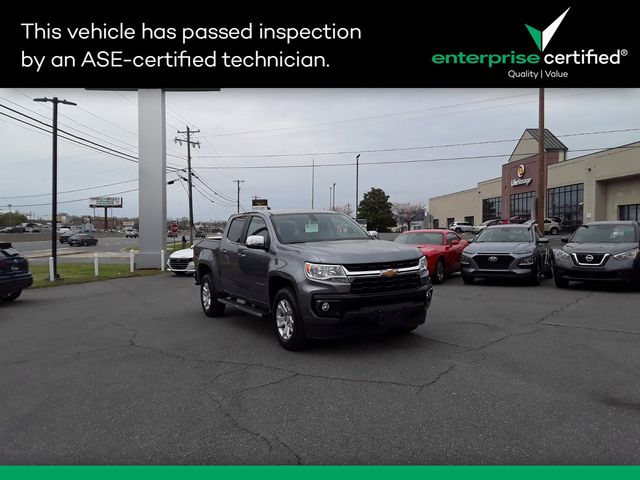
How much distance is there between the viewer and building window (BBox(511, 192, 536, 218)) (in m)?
53.3

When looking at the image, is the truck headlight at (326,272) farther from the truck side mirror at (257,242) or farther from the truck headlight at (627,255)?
the truck headlight at (627,255)

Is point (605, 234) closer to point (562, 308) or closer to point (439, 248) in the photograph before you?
point (439, 248)

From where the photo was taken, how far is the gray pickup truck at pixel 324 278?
594 cm

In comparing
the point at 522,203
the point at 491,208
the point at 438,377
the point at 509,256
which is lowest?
the point at 438,377

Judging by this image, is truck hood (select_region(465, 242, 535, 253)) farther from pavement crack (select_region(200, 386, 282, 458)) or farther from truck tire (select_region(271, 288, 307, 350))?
pavement crack (select_region(200, 386, 282, 458))

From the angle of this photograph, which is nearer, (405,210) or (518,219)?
(518,219)

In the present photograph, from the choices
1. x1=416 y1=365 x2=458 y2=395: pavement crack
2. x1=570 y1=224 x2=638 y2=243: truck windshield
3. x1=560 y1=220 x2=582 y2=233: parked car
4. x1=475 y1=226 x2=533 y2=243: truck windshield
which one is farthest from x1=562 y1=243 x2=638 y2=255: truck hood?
x1=560 y1=220 x2=582 y2=233: parked car

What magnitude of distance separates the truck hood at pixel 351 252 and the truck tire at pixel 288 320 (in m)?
0.59

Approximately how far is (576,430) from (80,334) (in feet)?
23.4

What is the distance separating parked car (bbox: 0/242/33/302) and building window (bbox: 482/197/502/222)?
56943 millimetres

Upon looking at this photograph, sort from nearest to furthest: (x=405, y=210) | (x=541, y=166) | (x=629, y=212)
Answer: (x=541, y=166) → (x=629, y=212) → (x=405, y=210)

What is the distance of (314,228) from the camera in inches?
289

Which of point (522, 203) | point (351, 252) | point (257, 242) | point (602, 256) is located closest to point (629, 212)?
point (522, 203)

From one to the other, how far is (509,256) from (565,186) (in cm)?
3960
